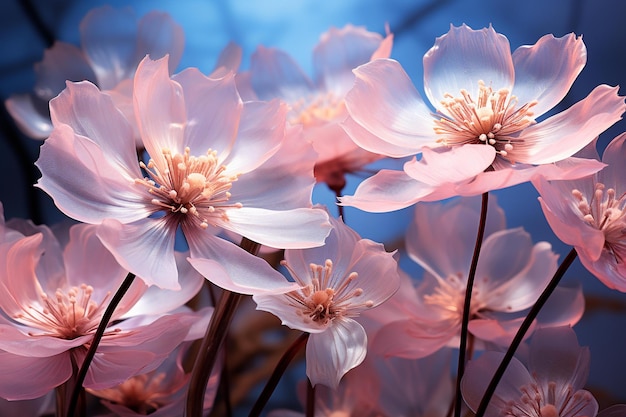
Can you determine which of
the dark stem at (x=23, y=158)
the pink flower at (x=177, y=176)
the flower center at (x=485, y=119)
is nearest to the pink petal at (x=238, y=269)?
the pink flower at (x=177, y=176)

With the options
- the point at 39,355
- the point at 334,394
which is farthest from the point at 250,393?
the point at 39,355

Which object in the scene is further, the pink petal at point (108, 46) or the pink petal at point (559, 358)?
the pink petal at point (108, 46)

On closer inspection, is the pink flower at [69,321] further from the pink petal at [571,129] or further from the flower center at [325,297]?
the pink petal at [571,129]

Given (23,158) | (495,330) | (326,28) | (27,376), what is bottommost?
(27,376)

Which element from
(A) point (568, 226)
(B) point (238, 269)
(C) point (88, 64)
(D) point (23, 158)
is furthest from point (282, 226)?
(D) point (23, 158)

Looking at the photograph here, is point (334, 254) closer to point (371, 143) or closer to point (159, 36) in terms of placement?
point (371, 143)

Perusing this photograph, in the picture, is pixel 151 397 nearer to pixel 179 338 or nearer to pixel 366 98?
pixel 179 338

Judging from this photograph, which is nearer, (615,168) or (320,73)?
(615,168)

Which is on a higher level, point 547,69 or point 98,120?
point 547,69
